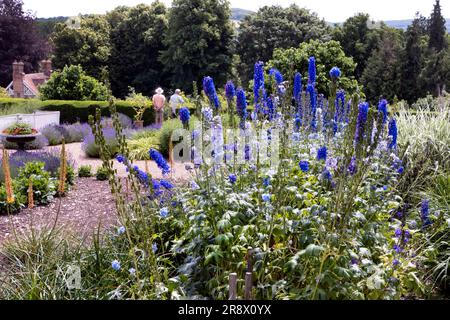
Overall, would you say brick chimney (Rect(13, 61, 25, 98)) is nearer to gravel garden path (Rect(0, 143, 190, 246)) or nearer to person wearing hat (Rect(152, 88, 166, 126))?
person wearing hat (Rect(152, 88, 166, 126))

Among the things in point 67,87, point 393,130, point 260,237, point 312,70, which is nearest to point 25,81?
point 67,87

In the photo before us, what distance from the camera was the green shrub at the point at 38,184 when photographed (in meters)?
5.84

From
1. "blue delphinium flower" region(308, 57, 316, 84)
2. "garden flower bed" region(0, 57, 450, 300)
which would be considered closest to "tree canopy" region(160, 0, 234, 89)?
"blue delphinium flower" region(308, 57, 316, 84)

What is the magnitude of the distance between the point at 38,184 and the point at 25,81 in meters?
25.7

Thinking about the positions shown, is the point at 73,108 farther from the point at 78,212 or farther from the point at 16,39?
the point at 16,39

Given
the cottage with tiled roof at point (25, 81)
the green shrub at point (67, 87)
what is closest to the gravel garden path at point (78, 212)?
the green shrub at point (67, 87)

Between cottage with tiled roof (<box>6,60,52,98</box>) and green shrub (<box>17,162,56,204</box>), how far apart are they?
17.0 meters

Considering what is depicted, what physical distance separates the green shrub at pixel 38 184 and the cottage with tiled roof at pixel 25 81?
17.0 m

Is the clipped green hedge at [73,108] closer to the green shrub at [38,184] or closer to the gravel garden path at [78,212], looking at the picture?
the gravel garden path at [78,212]

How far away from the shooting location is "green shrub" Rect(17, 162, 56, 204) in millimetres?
5844
